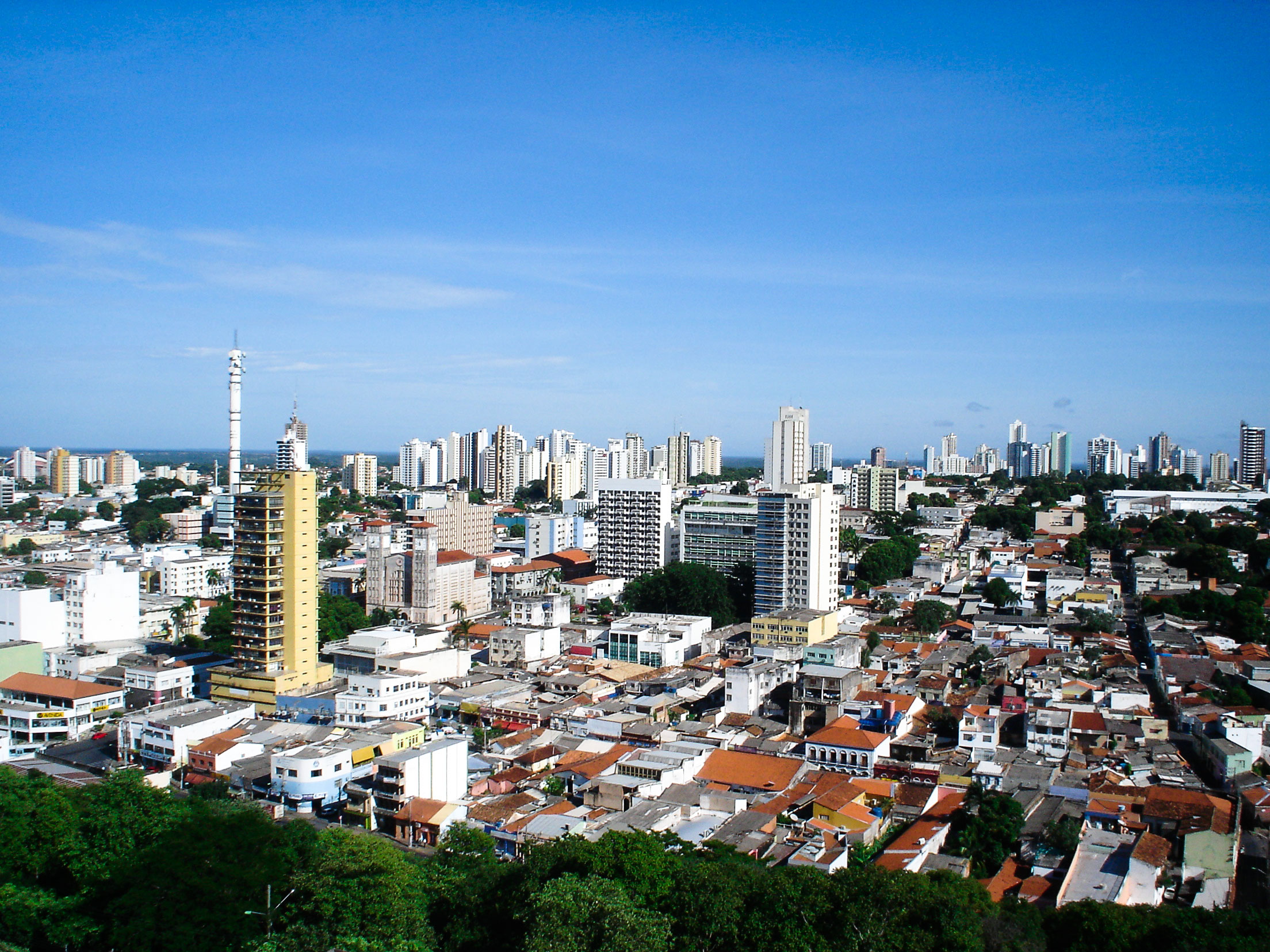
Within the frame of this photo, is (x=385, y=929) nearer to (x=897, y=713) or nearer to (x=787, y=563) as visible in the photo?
(x=897, y=713)

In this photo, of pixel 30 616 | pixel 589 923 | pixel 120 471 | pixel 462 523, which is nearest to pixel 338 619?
pixel 30 616

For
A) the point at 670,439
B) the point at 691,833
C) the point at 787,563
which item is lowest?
the point at 691,833

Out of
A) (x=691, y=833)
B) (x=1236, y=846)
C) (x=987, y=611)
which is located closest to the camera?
(x=1236, y=846)

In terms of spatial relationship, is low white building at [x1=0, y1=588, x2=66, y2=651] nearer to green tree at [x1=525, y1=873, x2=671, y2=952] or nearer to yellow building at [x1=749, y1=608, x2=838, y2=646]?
yellow building at [x1=749, y1=608, x2=838, y2=646]

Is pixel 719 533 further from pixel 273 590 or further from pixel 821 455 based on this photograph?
pixel 821 455

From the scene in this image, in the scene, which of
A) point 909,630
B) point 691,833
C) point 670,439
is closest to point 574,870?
point 691,833

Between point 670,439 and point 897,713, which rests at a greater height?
point 670,439

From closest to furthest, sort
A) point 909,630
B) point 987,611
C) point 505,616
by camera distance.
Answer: point 909,630, point 987,611, point 505,616
